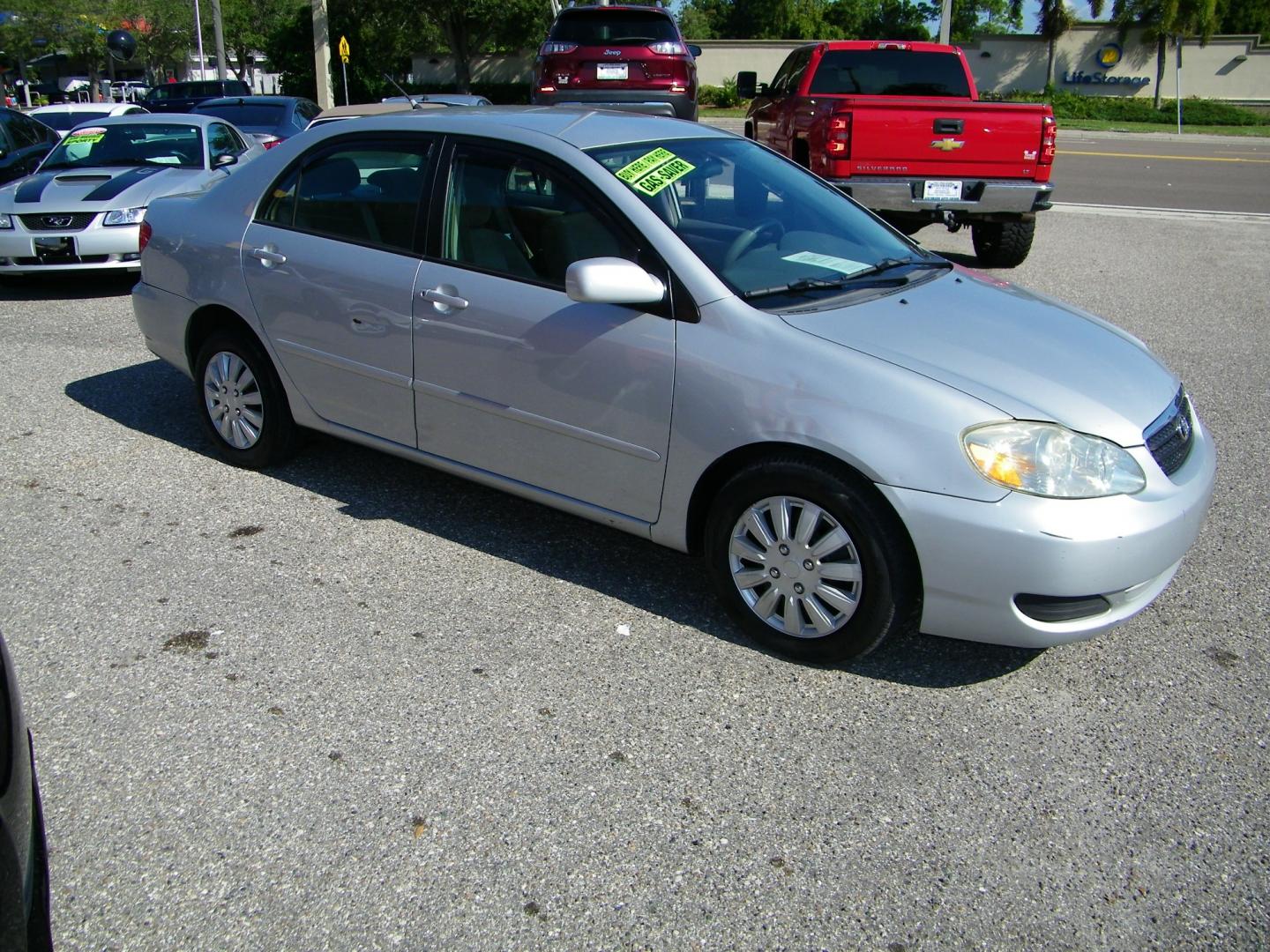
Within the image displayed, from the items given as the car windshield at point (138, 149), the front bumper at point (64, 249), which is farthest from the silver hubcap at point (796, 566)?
the car windshield at point (138, 149)

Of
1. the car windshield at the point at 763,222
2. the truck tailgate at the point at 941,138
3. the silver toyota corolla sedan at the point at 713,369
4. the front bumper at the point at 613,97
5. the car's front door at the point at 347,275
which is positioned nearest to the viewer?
the silver toyota corolla sedan at the point at 713,369

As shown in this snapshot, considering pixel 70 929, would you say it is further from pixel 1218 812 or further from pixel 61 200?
pixel 61 200

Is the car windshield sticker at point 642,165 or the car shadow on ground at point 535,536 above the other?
the car windshield sticker at point 642,165

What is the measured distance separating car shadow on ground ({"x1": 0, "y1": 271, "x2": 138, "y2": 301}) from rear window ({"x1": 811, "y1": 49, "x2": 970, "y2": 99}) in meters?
6.70

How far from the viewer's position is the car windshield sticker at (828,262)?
4121 mm

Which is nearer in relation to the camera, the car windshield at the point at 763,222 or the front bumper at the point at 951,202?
the car windshield at the point at 763,222

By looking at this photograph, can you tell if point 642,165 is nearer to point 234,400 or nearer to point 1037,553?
point 1037,553

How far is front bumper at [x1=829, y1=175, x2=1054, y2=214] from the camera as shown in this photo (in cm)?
938

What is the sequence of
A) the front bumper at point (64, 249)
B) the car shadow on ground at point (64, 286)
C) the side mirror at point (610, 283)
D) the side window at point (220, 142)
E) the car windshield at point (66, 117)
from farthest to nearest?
the car windshield at point (66, 117) < the side window at point (220, 142) < the car shadow on ground at point (64, 286) < the front bumper at point (64, 249) < the side mirror at point (610, 283)

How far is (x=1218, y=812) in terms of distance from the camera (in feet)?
9.72

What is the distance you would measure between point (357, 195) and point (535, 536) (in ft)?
5.21

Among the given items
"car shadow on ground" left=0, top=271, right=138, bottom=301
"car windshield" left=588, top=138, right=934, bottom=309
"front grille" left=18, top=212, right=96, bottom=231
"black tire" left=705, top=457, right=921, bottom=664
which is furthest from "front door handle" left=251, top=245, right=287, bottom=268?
"front grille" left=18, top=212, right=96, bottom=231

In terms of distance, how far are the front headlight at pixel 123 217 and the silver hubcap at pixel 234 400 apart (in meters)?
4.43

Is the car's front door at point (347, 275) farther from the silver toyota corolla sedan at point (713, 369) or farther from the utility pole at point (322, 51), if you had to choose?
the utility pole at point (322, 51)
